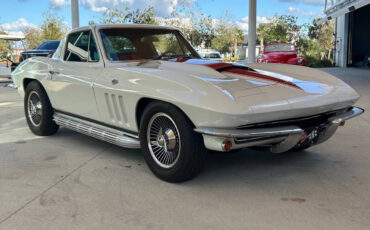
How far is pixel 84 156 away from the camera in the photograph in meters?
4.25

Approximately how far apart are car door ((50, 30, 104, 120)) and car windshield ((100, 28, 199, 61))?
7.0 inches

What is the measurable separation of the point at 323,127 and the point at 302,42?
4441cm

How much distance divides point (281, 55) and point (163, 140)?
13.3 metres

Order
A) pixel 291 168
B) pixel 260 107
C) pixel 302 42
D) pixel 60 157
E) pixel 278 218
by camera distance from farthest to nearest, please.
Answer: pixel 302 42 → pixel 60 157 → pixel 291 168 → pixel 260 107 → pixel 278 218

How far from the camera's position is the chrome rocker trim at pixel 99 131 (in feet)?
11.7

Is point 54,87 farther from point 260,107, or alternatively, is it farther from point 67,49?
point 260,107

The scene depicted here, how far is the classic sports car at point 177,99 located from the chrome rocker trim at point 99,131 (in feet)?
0.04

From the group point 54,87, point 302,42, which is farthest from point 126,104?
point 302,42

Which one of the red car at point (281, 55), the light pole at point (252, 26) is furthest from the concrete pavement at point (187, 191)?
the red car at point (281, 55)

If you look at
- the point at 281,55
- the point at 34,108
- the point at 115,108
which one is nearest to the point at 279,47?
the point at 281,55

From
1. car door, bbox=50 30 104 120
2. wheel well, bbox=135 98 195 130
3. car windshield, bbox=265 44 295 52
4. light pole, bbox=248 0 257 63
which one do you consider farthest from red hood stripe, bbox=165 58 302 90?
car windshield, bbox=265 44 295 52

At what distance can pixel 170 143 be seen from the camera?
323cm

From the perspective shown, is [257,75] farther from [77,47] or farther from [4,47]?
[4,47]

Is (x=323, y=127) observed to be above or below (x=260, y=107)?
below
